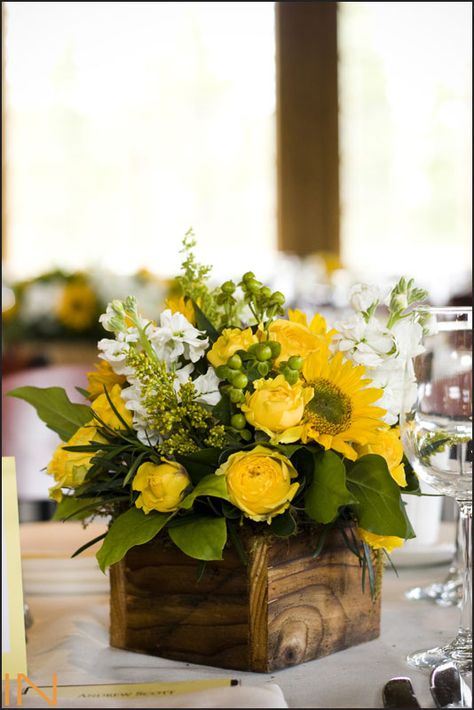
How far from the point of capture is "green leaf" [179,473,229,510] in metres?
0.73

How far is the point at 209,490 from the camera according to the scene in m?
0.73

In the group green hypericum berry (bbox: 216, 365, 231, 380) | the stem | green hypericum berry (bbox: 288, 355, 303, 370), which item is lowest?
the stem

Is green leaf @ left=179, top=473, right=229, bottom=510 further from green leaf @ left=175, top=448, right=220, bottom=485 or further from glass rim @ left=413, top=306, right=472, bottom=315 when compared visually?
glass rim @ left=413, top=306, right=472, bottom=315

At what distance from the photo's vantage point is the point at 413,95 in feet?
24.1

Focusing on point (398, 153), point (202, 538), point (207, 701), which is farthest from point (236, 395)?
point (398, 153)

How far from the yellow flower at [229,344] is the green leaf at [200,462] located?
76mm

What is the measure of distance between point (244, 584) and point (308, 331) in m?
0.22

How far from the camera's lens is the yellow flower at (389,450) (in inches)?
31.0

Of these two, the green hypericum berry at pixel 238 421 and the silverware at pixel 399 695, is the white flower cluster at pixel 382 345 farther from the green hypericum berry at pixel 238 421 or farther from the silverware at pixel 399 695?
the silverware at pixel 399 695

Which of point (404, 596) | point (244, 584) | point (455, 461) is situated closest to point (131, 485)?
point (244, 584)

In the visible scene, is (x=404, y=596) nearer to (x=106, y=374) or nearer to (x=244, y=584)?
(x=244, y=584)

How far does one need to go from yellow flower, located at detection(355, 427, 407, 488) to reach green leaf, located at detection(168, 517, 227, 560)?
142 mm

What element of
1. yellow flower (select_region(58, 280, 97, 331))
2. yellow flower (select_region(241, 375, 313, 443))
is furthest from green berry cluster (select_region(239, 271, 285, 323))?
yellow flower (select_region(58, 280, 97, 331))

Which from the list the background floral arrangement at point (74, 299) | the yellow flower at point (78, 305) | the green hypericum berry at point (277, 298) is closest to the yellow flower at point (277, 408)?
the green hypericum berry at point (277, 298)
